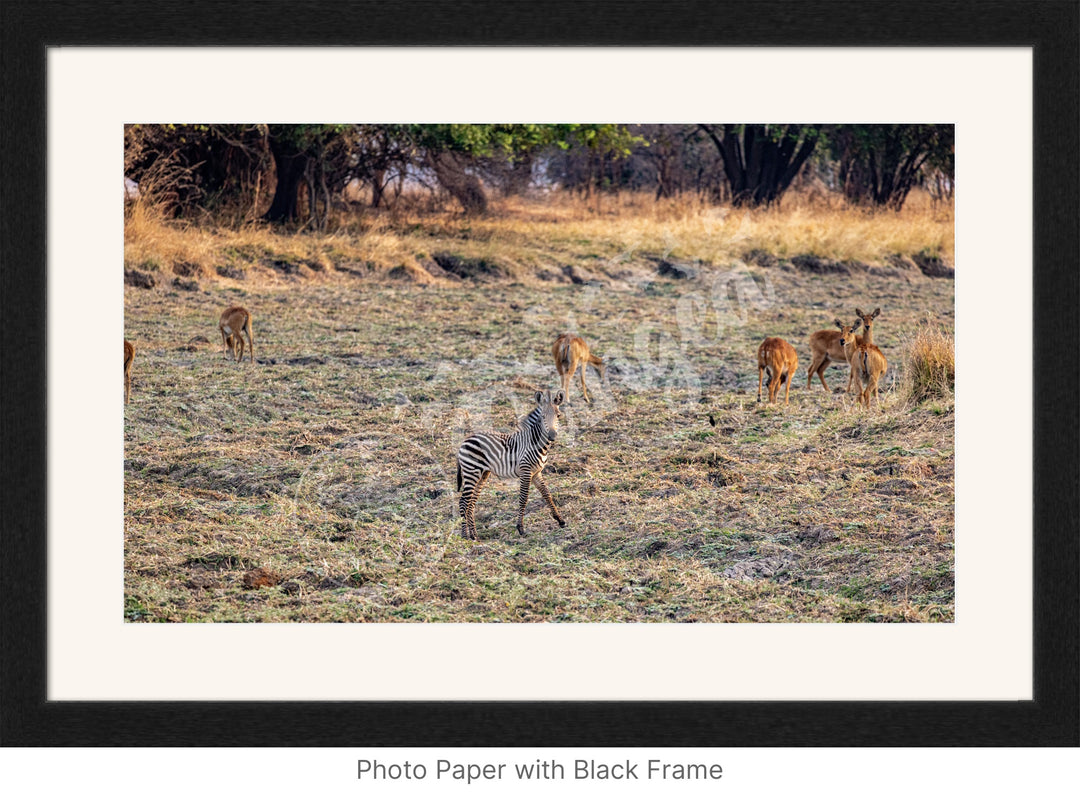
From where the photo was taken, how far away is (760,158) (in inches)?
918

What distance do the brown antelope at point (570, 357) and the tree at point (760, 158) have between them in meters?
11.5

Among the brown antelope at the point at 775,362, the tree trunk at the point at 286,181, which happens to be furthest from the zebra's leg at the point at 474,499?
the tree trunk at the point at 286,181

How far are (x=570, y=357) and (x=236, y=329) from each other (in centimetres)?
297

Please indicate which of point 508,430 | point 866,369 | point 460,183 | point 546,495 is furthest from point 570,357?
point 460,183

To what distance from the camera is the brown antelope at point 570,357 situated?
36.6ft

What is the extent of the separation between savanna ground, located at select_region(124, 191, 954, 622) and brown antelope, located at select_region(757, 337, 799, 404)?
0.21m

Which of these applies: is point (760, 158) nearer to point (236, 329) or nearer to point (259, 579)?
point (236, 329)

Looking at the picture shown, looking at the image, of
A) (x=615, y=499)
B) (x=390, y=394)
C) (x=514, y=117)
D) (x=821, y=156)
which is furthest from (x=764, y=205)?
(x=514, y=117)

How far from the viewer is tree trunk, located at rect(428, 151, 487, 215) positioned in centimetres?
1886

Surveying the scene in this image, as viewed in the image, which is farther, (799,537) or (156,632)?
(799,537)

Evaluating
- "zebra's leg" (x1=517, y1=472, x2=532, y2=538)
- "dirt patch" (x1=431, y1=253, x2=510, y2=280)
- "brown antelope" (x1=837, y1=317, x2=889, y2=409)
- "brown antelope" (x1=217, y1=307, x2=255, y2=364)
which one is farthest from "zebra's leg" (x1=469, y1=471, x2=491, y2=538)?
"dirt patch" (x1=431, y1=253, x2=510, y2=280)
